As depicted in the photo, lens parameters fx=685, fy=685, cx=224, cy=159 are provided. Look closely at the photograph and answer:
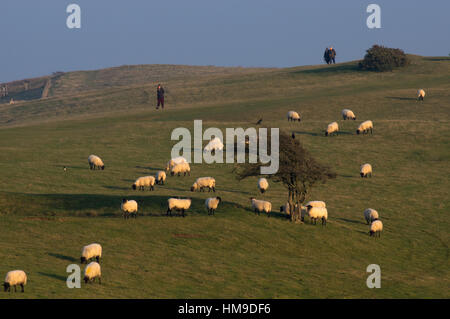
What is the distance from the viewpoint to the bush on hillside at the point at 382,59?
101875mm

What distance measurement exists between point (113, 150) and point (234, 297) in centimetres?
3344

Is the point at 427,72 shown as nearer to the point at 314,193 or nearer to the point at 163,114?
the point at 163,114

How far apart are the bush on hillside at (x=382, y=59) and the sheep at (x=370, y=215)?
6618cm

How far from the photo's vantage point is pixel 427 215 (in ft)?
137

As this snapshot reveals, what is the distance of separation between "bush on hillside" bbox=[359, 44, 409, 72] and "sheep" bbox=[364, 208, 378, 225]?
66.2m

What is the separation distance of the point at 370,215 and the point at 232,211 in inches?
317

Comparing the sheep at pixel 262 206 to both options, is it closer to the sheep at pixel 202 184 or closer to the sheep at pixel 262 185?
the sheep at pixel 202 184

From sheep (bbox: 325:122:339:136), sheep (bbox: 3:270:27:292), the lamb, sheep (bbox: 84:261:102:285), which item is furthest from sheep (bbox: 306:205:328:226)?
sheep (bbox: 325:122:339:136)

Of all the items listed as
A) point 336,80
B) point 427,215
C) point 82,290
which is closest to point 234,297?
point 82,290

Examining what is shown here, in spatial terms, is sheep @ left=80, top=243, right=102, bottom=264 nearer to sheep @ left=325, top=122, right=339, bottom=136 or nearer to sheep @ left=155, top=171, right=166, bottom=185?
sheep @ left=155, top=171, right=166, bottom=185

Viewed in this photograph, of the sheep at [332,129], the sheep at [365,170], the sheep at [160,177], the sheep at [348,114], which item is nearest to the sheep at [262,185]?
the sheep at [160,177]

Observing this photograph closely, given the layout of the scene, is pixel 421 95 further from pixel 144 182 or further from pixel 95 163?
pixel 144 182

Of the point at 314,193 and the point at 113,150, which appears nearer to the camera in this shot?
the point at 314,193

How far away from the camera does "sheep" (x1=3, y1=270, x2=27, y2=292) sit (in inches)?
909
